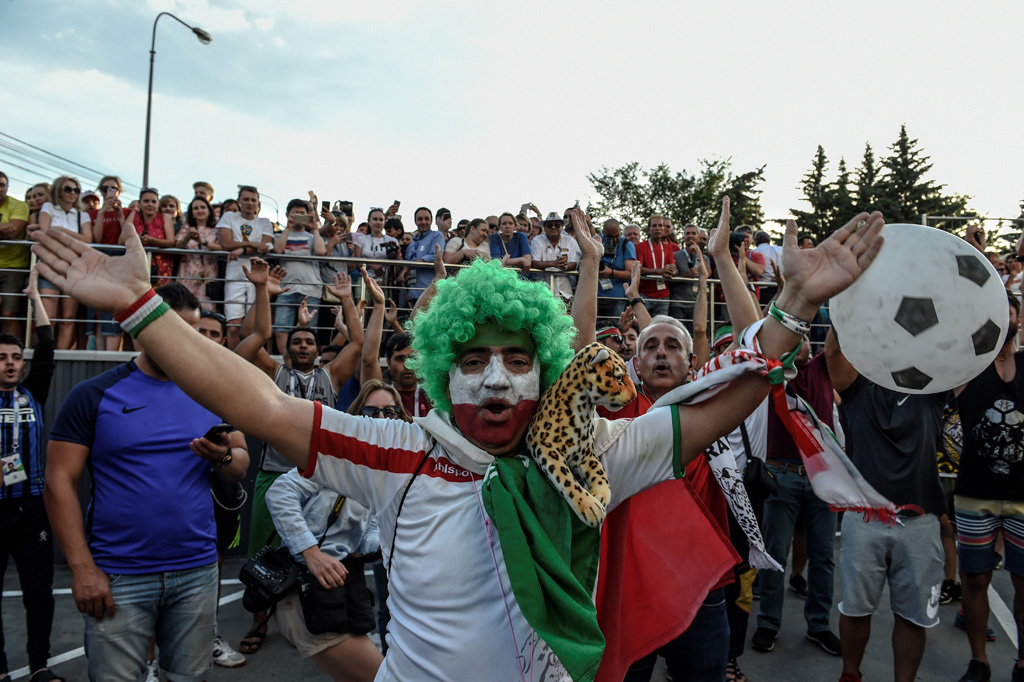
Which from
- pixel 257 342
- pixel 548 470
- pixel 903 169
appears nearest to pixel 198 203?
pixel 257 342

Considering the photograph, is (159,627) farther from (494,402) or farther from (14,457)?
(494,402)

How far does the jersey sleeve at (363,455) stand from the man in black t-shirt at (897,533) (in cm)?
321

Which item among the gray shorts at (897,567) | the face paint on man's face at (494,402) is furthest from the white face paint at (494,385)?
the gray shorts at (897,567)

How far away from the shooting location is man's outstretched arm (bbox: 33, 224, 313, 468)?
176 centimetres

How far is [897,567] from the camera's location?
13.8 ft

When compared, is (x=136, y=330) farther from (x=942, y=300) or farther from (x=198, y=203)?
(x=198, y=203)

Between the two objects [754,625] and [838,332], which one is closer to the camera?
[838,332]

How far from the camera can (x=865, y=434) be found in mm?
4383

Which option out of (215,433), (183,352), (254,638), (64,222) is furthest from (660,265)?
(183,352)

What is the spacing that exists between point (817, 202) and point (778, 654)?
127ft

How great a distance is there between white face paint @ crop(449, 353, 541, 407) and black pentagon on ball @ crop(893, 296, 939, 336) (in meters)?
1.11

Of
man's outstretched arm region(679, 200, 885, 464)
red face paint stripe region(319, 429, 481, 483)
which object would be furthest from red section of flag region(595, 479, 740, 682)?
red face paint stripe region(319, 429, 481, 483)

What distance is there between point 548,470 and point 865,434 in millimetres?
3295

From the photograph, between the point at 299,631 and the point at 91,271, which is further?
the point at 299,631
